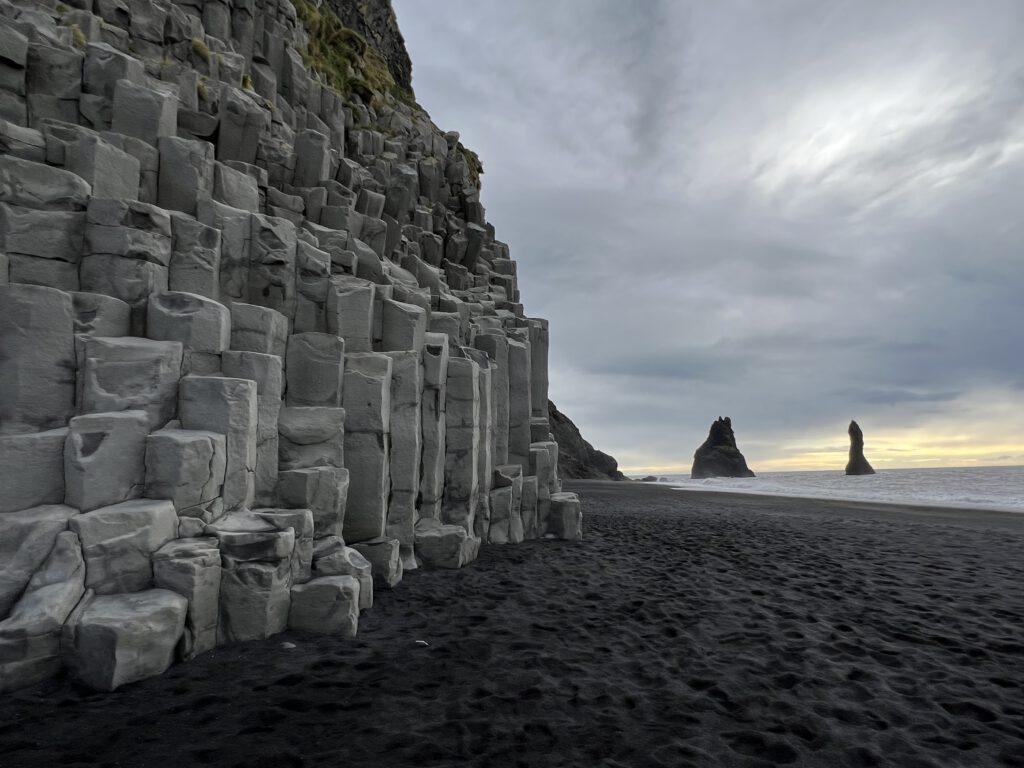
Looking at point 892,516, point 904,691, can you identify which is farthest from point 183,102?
point 892,516

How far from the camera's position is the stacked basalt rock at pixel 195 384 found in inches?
234

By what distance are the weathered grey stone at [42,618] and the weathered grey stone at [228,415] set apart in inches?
67.4

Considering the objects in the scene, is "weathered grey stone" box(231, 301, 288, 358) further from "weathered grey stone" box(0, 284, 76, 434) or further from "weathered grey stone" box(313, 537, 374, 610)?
"weathered grey stone" box(313, 537, 374, 610)

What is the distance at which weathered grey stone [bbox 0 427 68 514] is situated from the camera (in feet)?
19.2

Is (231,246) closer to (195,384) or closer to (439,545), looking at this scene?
(195,384)

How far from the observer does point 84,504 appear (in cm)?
606

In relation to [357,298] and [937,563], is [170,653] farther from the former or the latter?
[937,563]

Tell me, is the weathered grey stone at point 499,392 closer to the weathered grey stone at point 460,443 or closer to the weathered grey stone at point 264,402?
the weathered grey stone at point 460,443

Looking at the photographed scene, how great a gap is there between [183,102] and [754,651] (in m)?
17.0

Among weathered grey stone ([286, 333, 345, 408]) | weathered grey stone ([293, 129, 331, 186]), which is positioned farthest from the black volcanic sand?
weathered grey stone ([293, 129, 331, 186])

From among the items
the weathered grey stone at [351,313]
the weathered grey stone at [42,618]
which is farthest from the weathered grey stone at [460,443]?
the weathered grey stone at [42,618]

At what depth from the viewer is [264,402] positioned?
8.11 metres

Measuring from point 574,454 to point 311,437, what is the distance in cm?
5078

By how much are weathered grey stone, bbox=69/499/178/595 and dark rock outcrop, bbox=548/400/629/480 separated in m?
49.5
